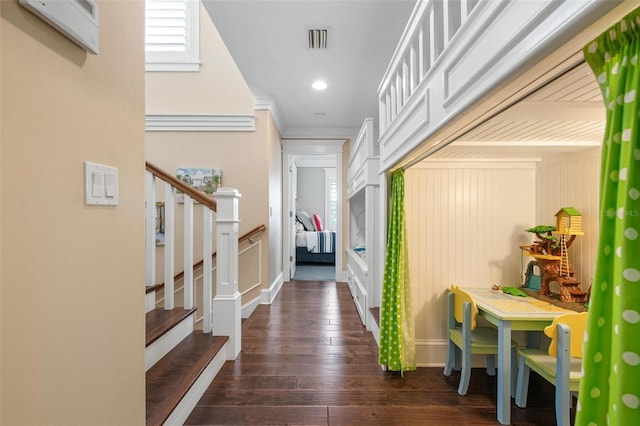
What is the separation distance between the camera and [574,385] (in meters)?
1.45

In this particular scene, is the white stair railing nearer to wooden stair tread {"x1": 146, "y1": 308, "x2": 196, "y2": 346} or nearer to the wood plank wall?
wooden stair tread {"x1": 146, "y1": 308, "x2": 196, "y2": 346}

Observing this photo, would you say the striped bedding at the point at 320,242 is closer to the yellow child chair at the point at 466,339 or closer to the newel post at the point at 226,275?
the newel post at the point at 226,275

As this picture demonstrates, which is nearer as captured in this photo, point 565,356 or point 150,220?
point 565,356

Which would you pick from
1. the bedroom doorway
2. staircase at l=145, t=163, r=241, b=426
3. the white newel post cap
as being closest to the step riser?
staircase at l=145, t=163, r=241, b=426

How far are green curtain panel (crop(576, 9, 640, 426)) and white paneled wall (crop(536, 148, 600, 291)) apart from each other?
5.35 feet

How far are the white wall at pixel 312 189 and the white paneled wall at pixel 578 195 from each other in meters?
6.40

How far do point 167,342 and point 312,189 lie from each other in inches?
266

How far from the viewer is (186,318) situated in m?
2.15

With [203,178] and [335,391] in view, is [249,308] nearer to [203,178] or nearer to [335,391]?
[203,178]

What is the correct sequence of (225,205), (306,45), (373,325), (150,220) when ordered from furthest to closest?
1. (373,325)
2. (306,45)
3. (225,205)
4. (150,220)

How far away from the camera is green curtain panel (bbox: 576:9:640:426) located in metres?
0.52

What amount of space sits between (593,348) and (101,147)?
4.52ft

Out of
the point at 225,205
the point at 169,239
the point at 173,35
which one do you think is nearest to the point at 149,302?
the point at 169,239

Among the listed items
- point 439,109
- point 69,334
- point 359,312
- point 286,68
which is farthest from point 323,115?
point 69,334
